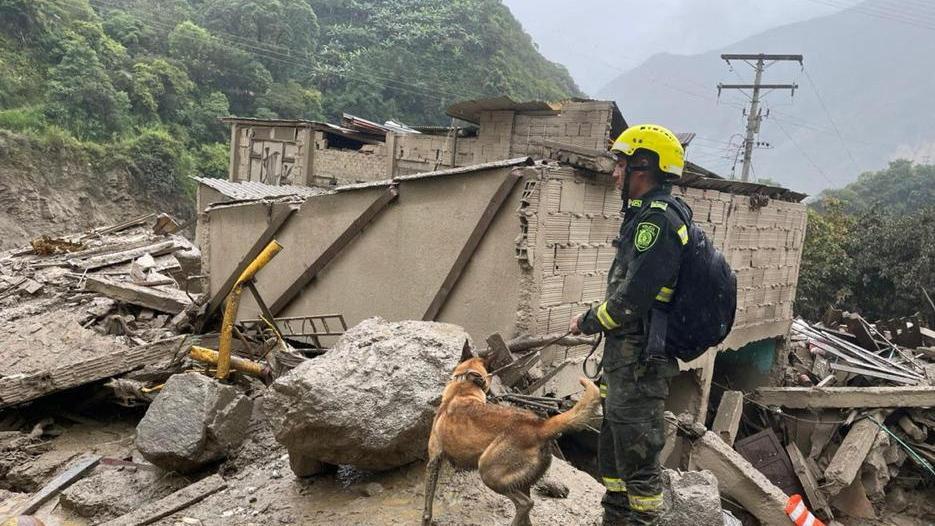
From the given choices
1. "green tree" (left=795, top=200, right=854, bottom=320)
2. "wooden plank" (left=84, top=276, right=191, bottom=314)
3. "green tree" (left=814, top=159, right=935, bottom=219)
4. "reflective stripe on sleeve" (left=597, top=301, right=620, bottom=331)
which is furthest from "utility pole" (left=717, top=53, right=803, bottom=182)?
"reflective stripe on sleeve" (left=597, top=301, right=620, bottom=331)

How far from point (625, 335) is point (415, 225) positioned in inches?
156

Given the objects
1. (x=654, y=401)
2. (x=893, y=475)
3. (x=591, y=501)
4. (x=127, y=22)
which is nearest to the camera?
(x=654, y=401)

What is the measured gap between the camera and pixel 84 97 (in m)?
27.4

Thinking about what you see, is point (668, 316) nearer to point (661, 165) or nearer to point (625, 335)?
point (625, 335)

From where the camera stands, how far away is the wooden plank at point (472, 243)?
591 cm

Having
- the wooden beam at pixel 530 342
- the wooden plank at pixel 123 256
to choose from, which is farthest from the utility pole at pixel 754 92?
the wooden beam at pixel 530 342

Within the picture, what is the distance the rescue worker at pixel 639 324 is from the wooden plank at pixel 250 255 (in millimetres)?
5516

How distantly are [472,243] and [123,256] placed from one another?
907cm

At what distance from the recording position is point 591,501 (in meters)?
4.04

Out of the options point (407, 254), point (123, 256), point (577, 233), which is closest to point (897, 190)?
point (577, 233)

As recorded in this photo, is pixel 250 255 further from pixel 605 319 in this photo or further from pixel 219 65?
pixel 219 65

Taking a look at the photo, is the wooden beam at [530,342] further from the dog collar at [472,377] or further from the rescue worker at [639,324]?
the dog collar at [472,377]

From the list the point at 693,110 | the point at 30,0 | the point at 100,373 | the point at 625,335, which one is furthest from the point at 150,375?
the point at 693,110

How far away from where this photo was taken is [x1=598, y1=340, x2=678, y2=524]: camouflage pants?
3055 mm
